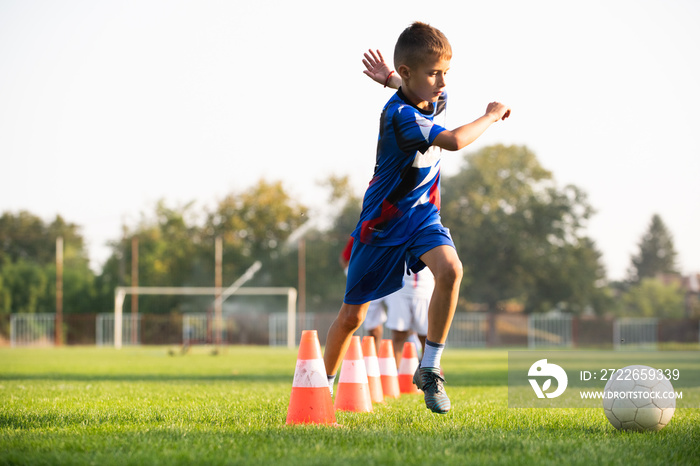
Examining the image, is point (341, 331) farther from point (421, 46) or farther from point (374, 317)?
point (374, 317)

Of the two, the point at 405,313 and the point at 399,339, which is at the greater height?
the point at 405,313

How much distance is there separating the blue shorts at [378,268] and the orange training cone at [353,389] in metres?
0.90

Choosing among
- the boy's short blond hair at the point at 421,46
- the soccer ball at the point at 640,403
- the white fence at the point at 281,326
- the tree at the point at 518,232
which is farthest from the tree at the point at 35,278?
the soccer ball at the point at 640,403

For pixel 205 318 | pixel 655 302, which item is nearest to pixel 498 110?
pixel 205 318

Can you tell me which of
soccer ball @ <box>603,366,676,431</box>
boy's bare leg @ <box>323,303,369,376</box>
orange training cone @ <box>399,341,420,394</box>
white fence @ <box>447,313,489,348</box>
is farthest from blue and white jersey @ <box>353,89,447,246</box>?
white fence @ <box>447,313,489,348</box>

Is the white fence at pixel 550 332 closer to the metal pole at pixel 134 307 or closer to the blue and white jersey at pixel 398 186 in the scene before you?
the metal pole at pixel 134 307

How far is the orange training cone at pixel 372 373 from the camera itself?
239 inches

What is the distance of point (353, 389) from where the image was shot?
5230 mm

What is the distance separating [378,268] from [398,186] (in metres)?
0.51

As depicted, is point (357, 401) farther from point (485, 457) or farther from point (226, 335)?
point (226, 335)

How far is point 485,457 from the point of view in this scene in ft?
10.6

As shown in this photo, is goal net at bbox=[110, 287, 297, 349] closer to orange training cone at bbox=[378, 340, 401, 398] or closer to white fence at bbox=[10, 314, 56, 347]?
white fence at bbox=[10, 314, 56, 347]

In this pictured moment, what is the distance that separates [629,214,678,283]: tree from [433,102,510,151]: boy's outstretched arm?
96.5m

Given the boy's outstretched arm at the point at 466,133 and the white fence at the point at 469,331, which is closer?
the boy's outstretched arm at the point at 466,133
